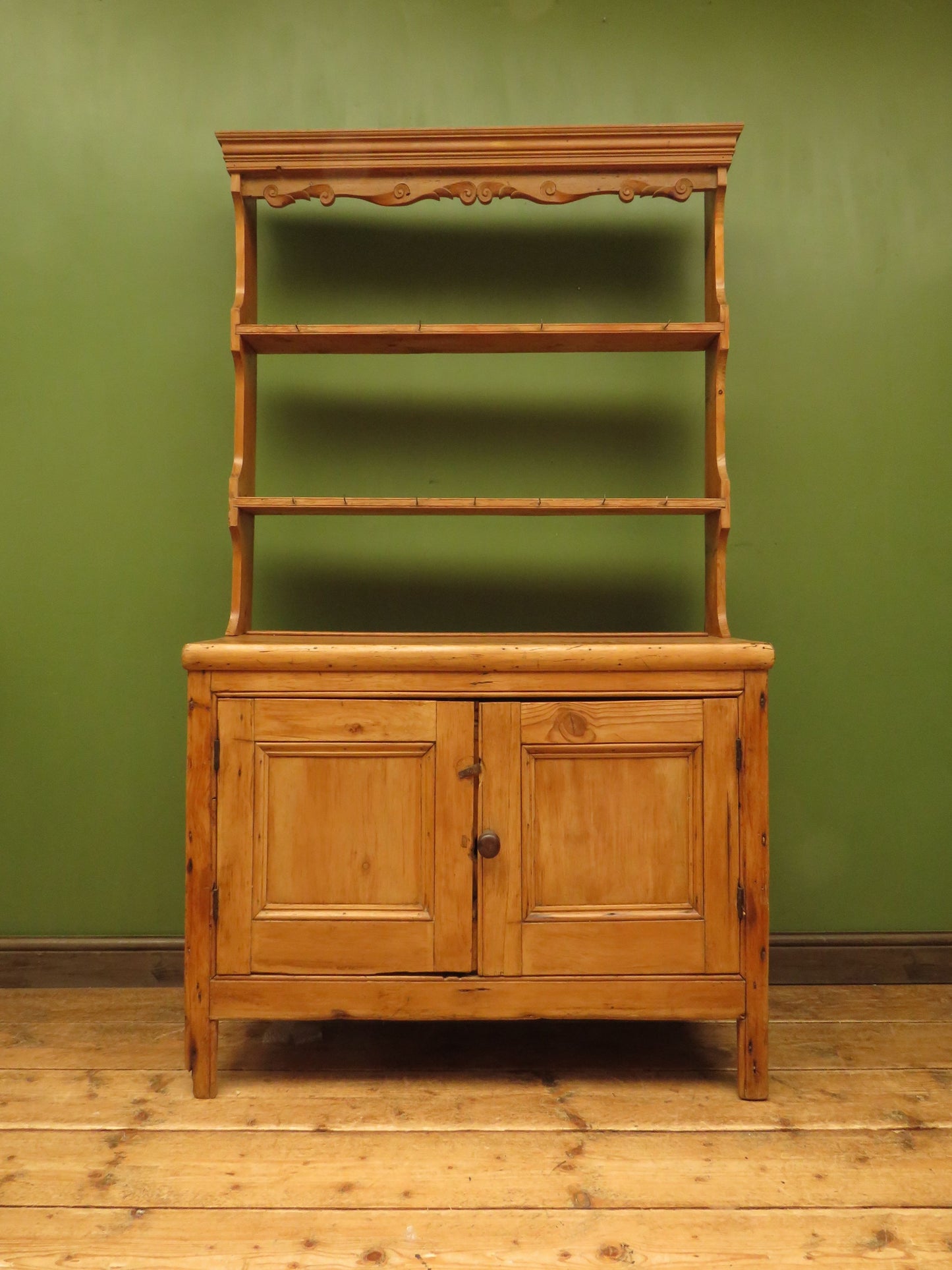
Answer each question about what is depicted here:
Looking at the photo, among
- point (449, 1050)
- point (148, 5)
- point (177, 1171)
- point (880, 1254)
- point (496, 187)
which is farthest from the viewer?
point (148, 5)

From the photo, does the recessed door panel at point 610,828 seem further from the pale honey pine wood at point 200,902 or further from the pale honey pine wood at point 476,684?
the pale honey pine wood at point 200,902

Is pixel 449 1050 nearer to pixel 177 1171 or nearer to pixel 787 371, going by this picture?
pixel 177 1171

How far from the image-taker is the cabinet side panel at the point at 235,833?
4.75ft

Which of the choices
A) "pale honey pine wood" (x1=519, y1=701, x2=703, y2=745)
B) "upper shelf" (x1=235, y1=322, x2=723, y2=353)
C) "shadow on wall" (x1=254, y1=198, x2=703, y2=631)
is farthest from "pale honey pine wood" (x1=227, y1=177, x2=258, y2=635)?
"pale honey pine wood" (x1=519, y1=701, x2=703, y2=745)

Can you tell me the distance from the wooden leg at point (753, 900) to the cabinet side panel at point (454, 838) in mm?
479

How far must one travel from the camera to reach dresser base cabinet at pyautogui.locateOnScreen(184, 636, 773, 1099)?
144 centimetres

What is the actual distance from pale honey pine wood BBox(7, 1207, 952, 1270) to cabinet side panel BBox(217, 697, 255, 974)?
392mm

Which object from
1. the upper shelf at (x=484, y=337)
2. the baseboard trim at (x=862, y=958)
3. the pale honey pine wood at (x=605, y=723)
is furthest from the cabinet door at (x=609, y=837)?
the upper shelf at (x=484, y=337)

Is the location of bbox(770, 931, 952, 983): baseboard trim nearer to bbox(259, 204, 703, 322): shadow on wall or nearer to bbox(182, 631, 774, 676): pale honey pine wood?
bbox(182, 631, 774, 676): pale honey pine wood

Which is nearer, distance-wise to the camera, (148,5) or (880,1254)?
(880,1254)

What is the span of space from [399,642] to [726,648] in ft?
1.94

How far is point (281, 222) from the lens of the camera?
1962 millimetres

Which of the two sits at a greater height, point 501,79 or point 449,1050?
point 501,79

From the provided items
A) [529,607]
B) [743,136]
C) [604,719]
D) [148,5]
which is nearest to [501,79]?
[743,136]
